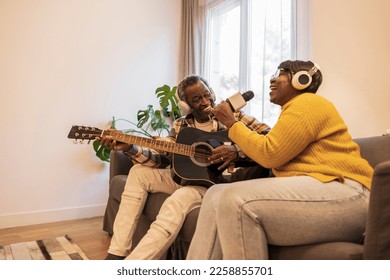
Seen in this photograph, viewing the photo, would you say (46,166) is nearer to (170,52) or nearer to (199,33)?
(170,52)

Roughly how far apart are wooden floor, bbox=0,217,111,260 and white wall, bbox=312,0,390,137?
187cm

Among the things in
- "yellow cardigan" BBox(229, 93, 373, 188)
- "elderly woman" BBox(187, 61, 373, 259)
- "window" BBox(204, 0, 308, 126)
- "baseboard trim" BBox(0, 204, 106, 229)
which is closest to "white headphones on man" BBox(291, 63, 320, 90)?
"elderly woman" BBox(187, 61, 373, 259)

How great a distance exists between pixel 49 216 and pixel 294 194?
2.37 metres

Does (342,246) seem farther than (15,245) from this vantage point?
No

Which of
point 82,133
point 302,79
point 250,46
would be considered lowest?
point 82,133

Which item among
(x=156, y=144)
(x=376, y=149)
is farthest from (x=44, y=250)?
(x=376, y=149)

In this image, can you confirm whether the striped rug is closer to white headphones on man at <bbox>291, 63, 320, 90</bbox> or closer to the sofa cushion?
the sofa cushion

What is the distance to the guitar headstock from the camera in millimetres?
1392

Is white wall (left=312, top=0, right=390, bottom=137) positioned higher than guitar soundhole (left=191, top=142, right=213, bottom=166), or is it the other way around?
white wall (left=312, top=0, right=390, bottom=137)

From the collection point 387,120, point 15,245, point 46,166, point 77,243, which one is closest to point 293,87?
point 387,120

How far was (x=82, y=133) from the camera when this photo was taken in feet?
4.63

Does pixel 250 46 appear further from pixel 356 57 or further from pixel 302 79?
pixel 302 79
